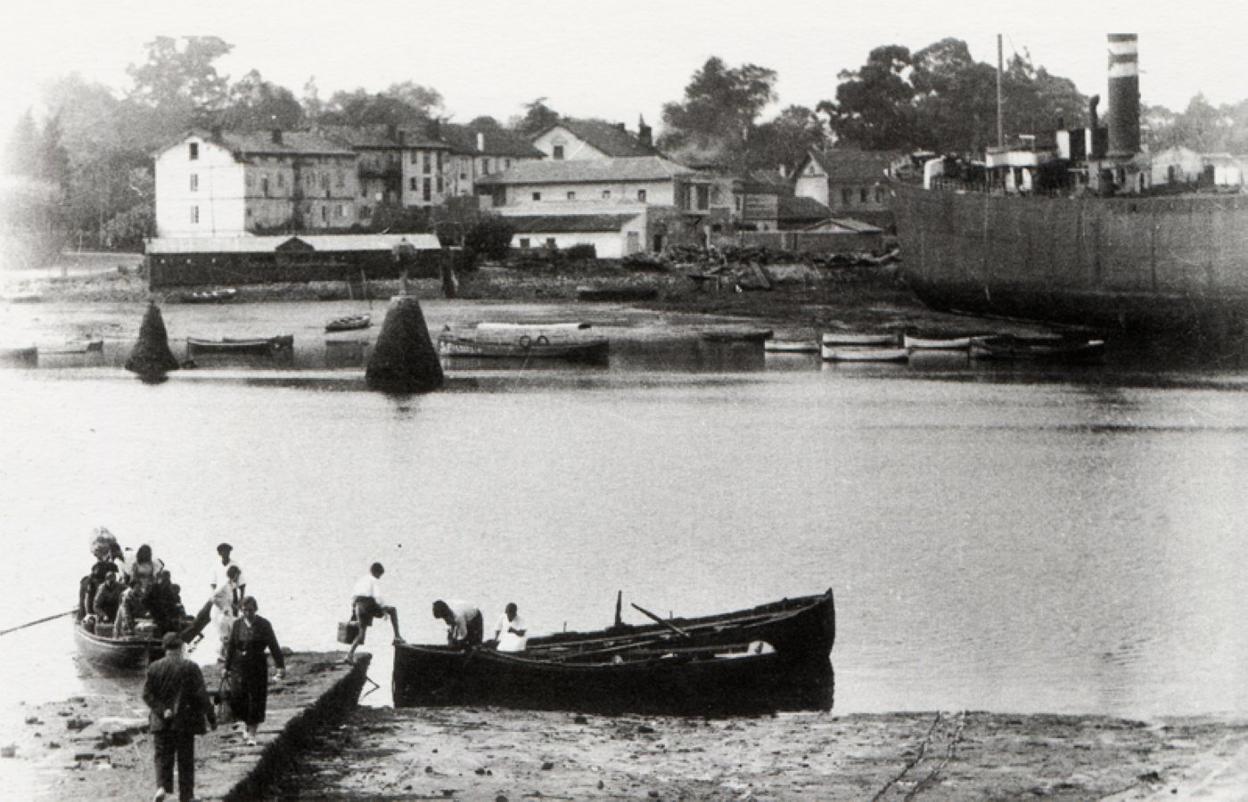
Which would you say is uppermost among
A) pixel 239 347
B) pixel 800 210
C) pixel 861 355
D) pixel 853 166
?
pixel 853 166

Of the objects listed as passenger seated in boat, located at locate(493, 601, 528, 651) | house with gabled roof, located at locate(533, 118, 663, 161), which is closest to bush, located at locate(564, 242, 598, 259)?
house with gabled roof, located at locate(533, 118, 663, 161)

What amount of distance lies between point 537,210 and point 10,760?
97091mm

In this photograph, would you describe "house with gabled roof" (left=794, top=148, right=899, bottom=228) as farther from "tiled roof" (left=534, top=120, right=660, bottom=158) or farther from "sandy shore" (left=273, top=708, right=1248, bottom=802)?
"sandy shore" (left=273, top=708, right=1248, bottom=802)

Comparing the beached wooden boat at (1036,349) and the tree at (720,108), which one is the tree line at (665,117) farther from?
the beached wooden boat at (1036,349)

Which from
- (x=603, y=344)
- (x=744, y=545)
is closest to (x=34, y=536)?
→ (x=744, y=545)

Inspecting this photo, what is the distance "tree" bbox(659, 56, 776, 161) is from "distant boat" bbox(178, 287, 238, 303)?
56.6 meters

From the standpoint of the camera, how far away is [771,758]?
18.2 m

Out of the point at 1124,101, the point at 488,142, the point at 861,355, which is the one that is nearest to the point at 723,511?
the point at 861,355

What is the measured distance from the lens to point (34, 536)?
34.5 m

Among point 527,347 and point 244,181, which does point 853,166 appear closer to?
point 244,181

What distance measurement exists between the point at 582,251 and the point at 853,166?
99.2 ft

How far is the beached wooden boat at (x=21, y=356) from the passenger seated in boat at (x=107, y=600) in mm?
59139

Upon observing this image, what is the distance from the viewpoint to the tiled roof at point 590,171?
110 metres

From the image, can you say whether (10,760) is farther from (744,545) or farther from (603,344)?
(603,344)
